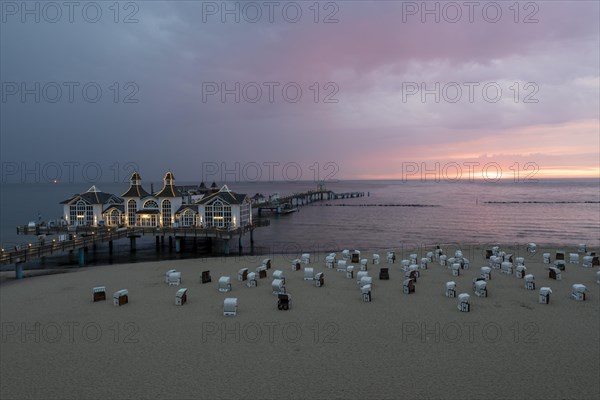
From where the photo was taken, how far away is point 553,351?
1343 centimetres

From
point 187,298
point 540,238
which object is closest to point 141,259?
point 187,298

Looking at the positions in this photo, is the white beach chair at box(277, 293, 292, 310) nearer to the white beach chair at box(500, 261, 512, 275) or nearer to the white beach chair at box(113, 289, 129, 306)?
the white beach chair at box(113, 289, 129, 306)

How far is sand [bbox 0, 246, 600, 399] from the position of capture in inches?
445

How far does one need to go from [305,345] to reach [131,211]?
126 feet

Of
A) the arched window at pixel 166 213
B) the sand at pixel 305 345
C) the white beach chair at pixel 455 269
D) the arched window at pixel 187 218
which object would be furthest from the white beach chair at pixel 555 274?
the arched window at pixel 166 213

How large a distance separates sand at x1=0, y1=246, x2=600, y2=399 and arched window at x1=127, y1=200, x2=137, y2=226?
Answer: 2455 cm

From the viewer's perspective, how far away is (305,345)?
1415cm

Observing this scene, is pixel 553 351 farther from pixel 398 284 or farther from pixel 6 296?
pixel 6 296

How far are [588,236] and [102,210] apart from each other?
6189 cm

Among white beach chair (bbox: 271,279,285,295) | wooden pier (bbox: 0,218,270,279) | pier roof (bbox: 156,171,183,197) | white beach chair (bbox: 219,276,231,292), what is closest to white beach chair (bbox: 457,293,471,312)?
white beach chair (bbox: 271,279,285,295)

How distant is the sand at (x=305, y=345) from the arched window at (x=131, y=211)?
24.5 m

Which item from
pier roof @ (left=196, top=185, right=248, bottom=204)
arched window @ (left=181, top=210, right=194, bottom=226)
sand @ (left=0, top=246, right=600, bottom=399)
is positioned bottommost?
sand @ (left=0, top=246, right=600, bottom=399)

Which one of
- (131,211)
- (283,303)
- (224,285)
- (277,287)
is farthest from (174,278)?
(131,211)

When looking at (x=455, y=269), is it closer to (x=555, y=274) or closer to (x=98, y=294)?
(x=555, y=274)
